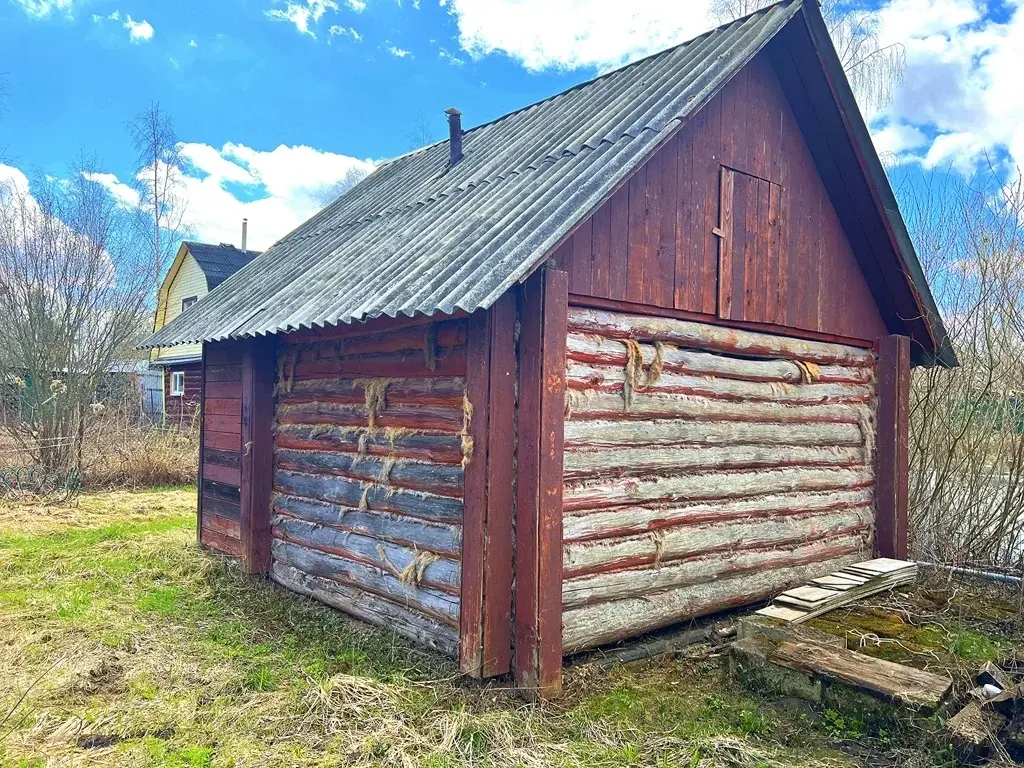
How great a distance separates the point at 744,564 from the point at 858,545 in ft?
7.58

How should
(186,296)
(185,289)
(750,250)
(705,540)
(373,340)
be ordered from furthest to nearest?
1. (185,289)
2. (186,296)
3. (750,250)
4. (705,540)
5. (373,340)

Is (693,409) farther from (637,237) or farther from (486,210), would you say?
(486,210)

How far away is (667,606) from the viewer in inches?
229

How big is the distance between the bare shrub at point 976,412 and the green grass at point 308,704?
3678mm

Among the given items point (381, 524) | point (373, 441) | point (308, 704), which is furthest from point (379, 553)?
point (308, 704)

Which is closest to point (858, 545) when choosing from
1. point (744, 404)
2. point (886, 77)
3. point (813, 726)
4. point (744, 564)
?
point (744, 564)

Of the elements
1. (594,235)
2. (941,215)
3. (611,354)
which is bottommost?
(611,354)

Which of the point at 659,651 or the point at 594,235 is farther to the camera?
the point at 659,651

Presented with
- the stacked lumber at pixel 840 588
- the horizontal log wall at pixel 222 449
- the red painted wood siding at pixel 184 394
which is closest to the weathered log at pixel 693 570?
the stacked lumber at pixel 840 588

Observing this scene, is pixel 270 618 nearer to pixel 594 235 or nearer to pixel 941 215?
pixel 594 235

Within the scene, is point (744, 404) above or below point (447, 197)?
below

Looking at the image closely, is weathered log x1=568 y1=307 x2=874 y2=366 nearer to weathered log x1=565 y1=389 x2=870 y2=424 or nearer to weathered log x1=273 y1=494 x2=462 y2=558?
weathered log x1=565 y1=389 x2=870 y2=424

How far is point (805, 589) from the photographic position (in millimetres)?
6152

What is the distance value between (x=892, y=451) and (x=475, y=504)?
229 inches
